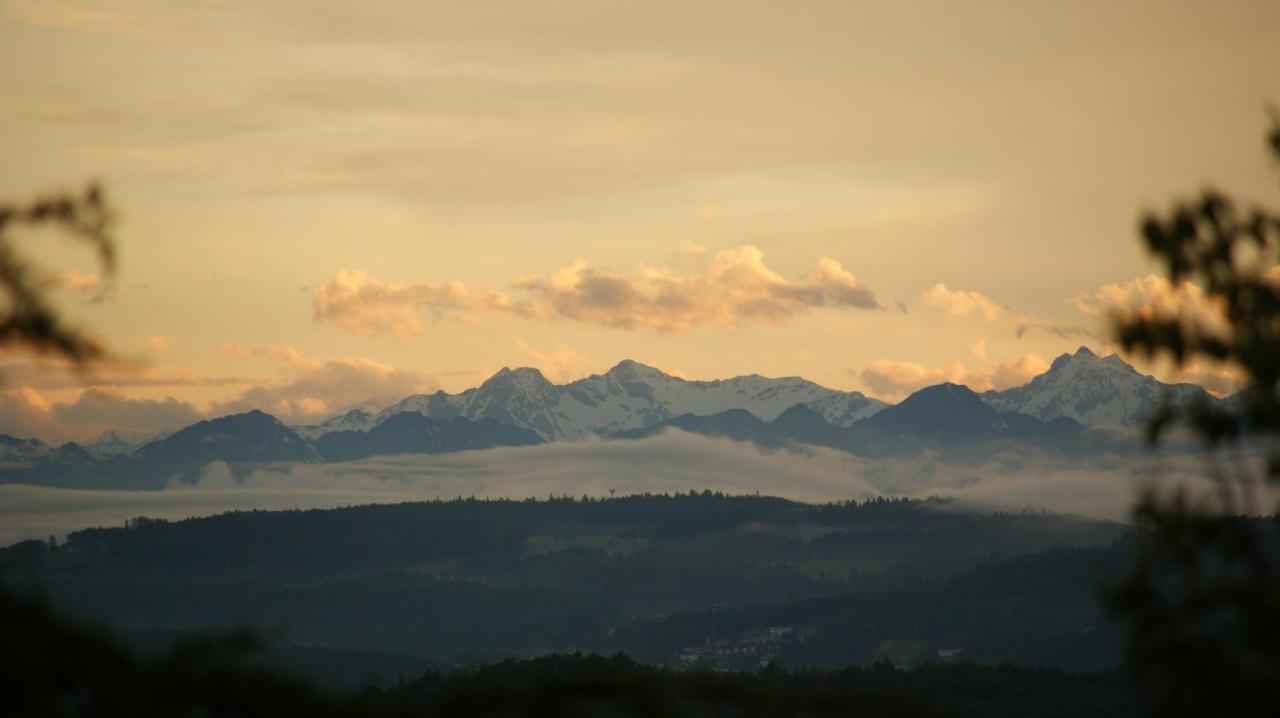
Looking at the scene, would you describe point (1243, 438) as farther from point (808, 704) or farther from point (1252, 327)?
point (808, 704)

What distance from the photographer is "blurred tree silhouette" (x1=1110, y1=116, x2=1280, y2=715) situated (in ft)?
139

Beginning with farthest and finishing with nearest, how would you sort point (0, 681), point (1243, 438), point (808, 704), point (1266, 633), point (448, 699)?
1. point (808, 704)
2. point (448, 699)
3. point (1243, 438)
4. point (1266, 633)
5. point (0, 681)

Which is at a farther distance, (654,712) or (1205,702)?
(654,712)

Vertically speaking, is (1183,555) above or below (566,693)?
above

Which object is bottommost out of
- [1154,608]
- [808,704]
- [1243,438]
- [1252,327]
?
[808,704]

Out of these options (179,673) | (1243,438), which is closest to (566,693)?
(179,673)

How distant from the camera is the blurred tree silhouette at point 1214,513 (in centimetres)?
4244

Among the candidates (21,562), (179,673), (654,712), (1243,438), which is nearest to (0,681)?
(21,562)

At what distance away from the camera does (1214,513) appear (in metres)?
43.8

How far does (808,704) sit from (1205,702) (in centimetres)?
1679

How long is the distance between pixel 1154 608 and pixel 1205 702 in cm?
264

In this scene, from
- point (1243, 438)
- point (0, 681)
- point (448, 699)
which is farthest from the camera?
point (448, 699)

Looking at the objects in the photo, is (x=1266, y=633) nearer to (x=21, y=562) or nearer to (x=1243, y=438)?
(x=1243, y=438)

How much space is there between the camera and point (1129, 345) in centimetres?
4456
